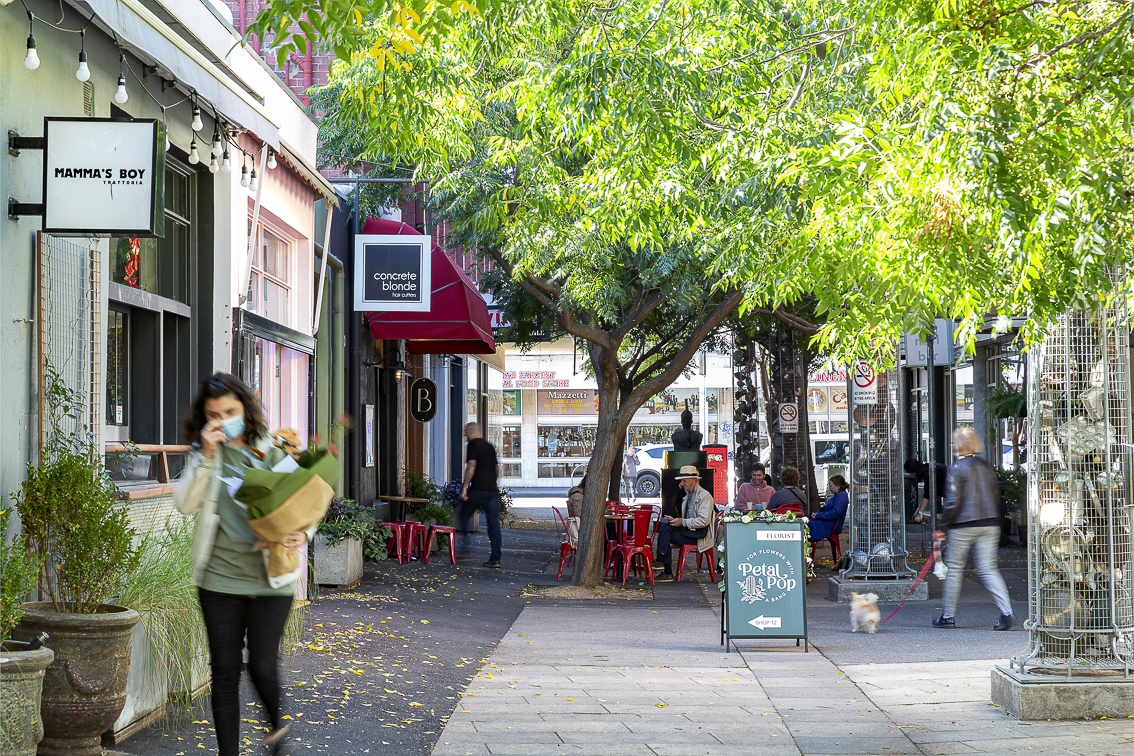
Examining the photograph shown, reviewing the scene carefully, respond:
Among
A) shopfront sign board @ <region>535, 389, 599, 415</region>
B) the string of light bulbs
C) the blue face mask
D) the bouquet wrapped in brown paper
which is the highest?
the string of light bulbs

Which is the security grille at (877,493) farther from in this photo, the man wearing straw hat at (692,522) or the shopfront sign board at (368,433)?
the shopfront sign board at (368,433)

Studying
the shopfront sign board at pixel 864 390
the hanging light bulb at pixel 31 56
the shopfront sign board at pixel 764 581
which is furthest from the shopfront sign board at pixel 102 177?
the shopfront sign board at pixel 864 390

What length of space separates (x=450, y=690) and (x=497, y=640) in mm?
2336

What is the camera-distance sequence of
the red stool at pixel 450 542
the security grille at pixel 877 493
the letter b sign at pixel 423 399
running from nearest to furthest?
the security grille at pixel 877 493
the red stool at pixel 450 542
the letter b sign at pixel 423 399

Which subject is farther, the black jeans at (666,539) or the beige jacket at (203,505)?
the black jeans at (666,539)

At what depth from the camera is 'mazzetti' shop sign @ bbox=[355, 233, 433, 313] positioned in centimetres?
1382

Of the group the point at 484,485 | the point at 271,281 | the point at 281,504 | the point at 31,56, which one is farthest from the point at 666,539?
the point at 31,56

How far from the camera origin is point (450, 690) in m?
7.08

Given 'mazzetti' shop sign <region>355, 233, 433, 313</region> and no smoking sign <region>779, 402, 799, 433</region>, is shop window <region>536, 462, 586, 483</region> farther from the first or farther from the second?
'mazzetti' shop sign <region>355, 233, 433, 313</region>

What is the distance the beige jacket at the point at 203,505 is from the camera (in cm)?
433

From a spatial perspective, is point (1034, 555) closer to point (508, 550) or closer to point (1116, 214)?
point (1116, 214)

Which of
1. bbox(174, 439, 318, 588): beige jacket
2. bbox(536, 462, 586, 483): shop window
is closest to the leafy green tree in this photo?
bbox(174, 439, 318, 588): beige jacket

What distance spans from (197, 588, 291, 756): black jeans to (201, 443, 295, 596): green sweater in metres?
0.04

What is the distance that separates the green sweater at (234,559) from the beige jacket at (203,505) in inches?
0.7
